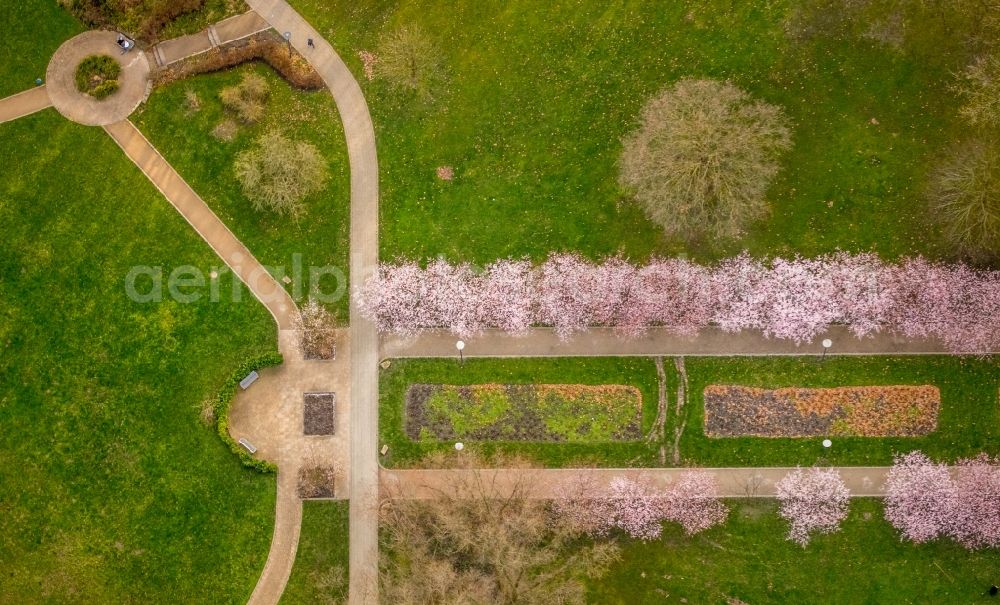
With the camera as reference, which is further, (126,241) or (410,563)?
(126,241)

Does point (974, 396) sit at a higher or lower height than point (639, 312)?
lower

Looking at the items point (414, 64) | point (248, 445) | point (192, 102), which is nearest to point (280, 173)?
point (192, 102)

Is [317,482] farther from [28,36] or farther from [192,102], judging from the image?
[28,36]

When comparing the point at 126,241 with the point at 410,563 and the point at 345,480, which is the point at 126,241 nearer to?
the point at 345,480

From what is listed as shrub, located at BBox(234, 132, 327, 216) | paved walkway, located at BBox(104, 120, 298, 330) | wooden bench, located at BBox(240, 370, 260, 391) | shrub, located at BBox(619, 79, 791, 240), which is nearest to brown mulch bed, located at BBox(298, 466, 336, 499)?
wooden bench, located at BBox(240, 370, 260, 391)

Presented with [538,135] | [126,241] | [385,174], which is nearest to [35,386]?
[126,241]

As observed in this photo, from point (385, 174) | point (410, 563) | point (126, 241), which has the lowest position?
point (410, 563)
